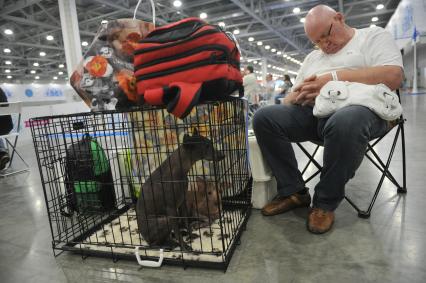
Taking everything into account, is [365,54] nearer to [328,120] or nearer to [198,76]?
[328,120]

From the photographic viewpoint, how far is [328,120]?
4.66 feet

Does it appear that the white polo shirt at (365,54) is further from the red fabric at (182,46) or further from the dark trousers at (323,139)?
the red fabric at (182,46)

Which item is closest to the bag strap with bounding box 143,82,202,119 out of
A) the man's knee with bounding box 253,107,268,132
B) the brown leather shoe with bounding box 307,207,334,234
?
the man's knee with bounding box 253,107,268,132

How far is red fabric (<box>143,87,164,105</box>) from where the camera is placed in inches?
46.2

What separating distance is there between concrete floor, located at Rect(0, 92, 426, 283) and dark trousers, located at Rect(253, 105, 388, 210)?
20cm

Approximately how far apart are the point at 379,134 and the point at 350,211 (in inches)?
18.4

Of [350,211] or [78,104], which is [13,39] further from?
[350,211]

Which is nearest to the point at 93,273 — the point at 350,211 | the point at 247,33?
the point at 350,211

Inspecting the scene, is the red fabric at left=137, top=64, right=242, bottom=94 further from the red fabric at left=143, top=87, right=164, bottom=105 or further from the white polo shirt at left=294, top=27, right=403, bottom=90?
the white polo shirt at left=294, top=27, right=403, bottom=90

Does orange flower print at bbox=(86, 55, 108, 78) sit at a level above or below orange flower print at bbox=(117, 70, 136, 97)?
above

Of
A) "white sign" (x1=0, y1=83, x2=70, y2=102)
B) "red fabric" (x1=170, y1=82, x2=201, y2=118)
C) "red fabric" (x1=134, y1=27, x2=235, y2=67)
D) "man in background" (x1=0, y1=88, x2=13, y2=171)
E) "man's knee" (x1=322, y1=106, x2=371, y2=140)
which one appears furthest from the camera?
"white sign" (x1=0, y1=83, x2=70, y2=102)

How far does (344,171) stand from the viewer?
1406mm

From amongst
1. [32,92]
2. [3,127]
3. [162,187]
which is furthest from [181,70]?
[32,92]

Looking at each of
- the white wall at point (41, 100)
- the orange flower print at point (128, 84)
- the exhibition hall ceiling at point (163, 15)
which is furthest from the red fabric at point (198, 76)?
the exhibition hall ceiling at point (163, 15)
